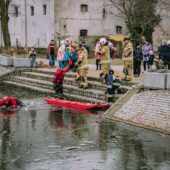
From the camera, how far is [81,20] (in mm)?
56250

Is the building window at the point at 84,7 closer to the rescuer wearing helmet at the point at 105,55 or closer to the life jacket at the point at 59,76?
the life jacket at the point at 59,76

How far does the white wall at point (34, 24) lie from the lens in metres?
54.7

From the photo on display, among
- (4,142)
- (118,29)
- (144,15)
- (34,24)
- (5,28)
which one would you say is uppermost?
(144,15)

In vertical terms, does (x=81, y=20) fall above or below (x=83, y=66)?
above

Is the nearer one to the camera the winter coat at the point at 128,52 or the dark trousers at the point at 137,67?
the winter coat at the point at 128,52

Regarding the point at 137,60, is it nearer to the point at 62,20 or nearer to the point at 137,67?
the point at 137,67

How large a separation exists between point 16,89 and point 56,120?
35.3 ft

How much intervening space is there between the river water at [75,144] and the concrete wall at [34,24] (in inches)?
1311

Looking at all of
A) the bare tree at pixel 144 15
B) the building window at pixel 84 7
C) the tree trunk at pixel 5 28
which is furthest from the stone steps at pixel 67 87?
the building window at pixel 84 7

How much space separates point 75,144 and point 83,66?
30.3ft

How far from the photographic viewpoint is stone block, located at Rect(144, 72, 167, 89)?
20.2m

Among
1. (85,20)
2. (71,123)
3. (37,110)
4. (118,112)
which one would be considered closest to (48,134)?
(71,123)

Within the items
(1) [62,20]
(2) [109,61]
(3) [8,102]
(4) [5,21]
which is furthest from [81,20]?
(3) [8,102]

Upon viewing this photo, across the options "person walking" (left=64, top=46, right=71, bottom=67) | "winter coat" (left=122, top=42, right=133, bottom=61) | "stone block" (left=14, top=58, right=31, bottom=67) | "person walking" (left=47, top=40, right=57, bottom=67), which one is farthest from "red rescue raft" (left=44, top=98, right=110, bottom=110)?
"stone block" (left=14, top=58, right=31, bottom=67)
